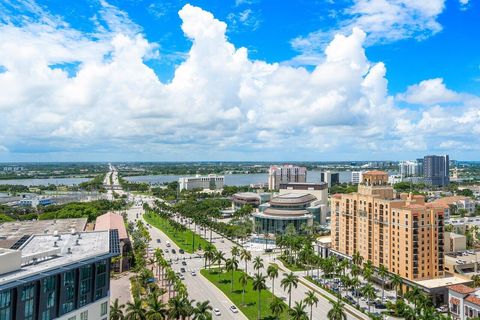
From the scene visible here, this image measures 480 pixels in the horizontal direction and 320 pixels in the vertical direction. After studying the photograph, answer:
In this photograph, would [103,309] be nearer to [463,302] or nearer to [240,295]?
[240,295]

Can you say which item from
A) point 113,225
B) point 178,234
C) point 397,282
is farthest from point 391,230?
point 178,234

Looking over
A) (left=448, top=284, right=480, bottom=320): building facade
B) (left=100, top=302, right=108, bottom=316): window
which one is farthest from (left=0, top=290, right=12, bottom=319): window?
(left=448, top=284, right=480, bottom=320): building facade

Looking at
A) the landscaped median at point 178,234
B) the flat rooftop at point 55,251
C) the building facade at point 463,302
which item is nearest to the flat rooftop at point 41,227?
the landscaped median at point 178,234

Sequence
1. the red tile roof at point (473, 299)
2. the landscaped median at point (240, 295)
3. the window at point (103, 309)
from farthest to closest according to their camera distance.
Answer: the landscaped median at point (240, 295) → the red tile roof at point (473, 299) → the window at point (103, 309)

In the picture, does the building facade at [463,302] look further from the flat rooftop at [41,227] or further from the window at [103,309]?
the flat rooftop at [41,227]

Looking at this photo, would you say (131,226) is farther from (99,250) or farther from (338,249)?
(99,250)

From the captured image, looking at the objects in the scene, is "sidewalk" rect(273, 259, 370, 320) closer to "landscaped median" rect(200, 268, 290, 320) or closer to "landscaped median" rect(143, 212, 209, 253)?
"landscaped median" rect(200, 268, 290, 320)
